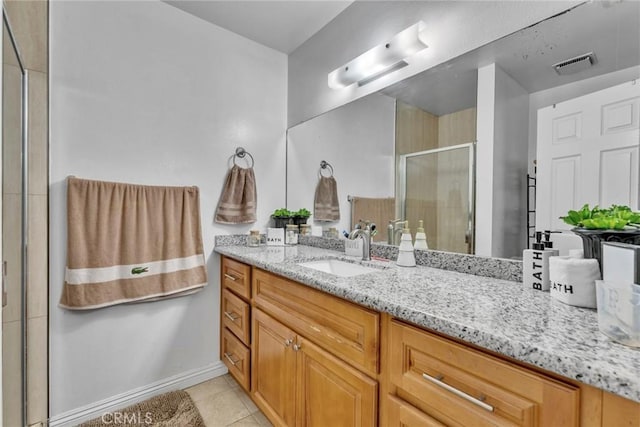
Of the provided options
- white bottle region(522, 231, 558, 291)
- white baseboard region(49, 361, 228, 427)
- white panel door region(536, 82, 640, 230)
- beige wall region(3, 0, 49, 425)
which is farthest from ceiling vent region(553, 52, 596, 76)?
white baseboard region(49, 361, 228, 427)

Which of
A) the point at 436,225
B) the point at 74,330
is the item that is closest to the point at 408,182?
the point at 436,225

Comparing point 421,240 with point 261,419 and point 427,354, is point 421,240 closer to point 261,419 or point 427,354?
point 427,354

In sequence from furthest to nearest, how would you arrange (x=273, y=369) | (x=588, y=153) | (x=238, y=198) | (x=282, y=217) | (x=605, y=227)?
(x=282, y=217), (x=238, y=198), (x=273, y=369), (x=588, y=153), (x=605, y=227)

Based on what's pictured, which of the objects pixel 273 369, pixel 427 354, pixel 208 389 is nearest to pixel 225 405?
pixel 208 389

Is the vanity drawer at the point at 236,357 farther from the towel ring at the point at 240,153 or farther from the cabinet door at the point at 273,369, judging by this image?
the towel ring at the point at 240,153

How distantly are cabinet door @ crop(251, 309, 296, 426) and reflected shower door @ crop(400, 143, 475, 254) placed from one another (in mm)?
824

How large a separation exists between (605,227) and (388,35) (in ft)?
4.47

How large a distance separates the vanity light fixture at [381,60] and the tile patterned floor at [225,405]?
2010 mm

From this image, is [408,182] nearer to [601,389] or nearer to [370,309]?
[370,309]

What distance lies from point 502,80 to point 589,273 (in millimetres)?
826

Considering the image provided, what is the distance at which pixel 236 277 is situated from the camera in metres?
1.75

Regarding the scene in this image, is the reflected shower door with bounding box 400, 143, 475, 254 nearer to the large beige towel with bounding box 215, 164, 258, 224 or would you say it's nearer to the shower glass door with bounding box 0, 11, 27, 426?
the large beige towel with bounding box 215, 164, 258, 224

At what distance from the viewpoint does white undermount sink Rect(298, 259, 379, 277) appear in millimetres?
1500

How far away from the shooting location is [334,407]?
1.02 m
